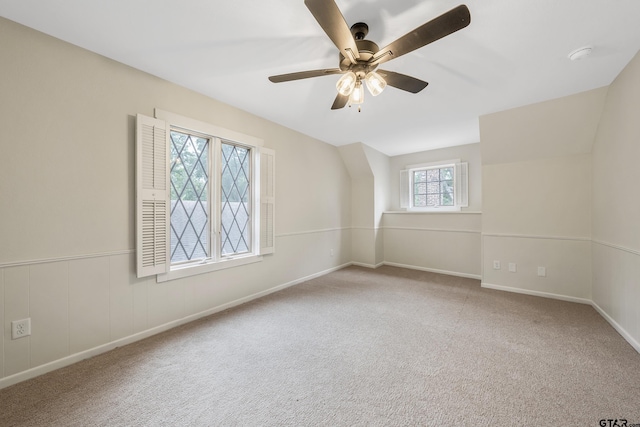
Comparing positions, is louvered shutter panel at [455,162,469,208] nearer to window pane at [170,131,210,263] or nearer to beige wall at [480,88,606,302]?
beige wall at [480,88,606,302]

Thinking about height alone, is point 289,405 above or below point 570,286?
below

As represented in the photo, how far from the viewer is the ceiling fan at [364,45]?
1157 mm

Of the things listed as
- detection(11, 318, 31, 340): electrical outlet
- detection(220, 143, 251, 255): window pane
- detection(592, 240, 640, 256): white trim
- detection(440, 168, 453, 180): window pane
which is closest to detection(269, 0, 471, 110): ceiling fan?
detection(220, 143, 251, 255): window pane

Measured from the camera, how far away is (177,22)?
1.60 meters

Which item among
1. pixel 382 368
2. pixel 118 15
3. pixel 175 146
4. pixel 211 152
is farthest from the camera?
pixel 211 152

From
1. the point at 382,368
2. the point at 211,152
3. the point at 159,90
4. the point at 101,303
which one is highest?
the point at 159,90

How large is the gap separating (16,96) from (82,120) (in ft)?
1.04

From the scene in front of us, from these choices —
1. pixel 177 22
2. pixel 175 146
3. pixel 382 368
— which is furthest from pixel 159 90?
pixel 382 368

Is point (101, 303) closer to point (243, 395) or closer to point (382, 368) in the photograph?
point (243, 395)

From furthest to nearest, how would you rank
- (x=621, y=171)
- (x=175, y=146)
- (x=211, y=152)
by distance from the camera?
(x=211, y=152) → (x=175, y=146) → (x=621, y=171)

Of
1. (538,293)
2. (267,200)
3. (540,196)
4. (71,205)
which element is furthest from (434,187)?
(71,205)

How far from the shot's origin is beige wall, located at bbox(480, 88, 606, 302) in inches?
112

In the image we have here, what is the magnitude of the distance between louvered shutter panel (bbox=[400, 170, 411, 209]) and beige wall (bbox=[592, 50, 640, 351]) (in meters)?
2.69

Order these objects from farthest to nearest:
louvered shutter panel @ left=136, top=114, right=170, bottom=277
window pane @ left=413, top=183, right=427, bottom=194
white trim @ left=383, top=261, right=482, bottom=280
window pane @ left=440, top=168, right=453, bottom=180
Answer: window pane @ left=413, top=183, right=427, bottom=194, window pane @ left=440, top=168, right=453, bottom=180, white trim @ left=383, top=261, right=482, bottom=280, louvered shutter panel @ left=136, top=114, right=170, bottom=277
